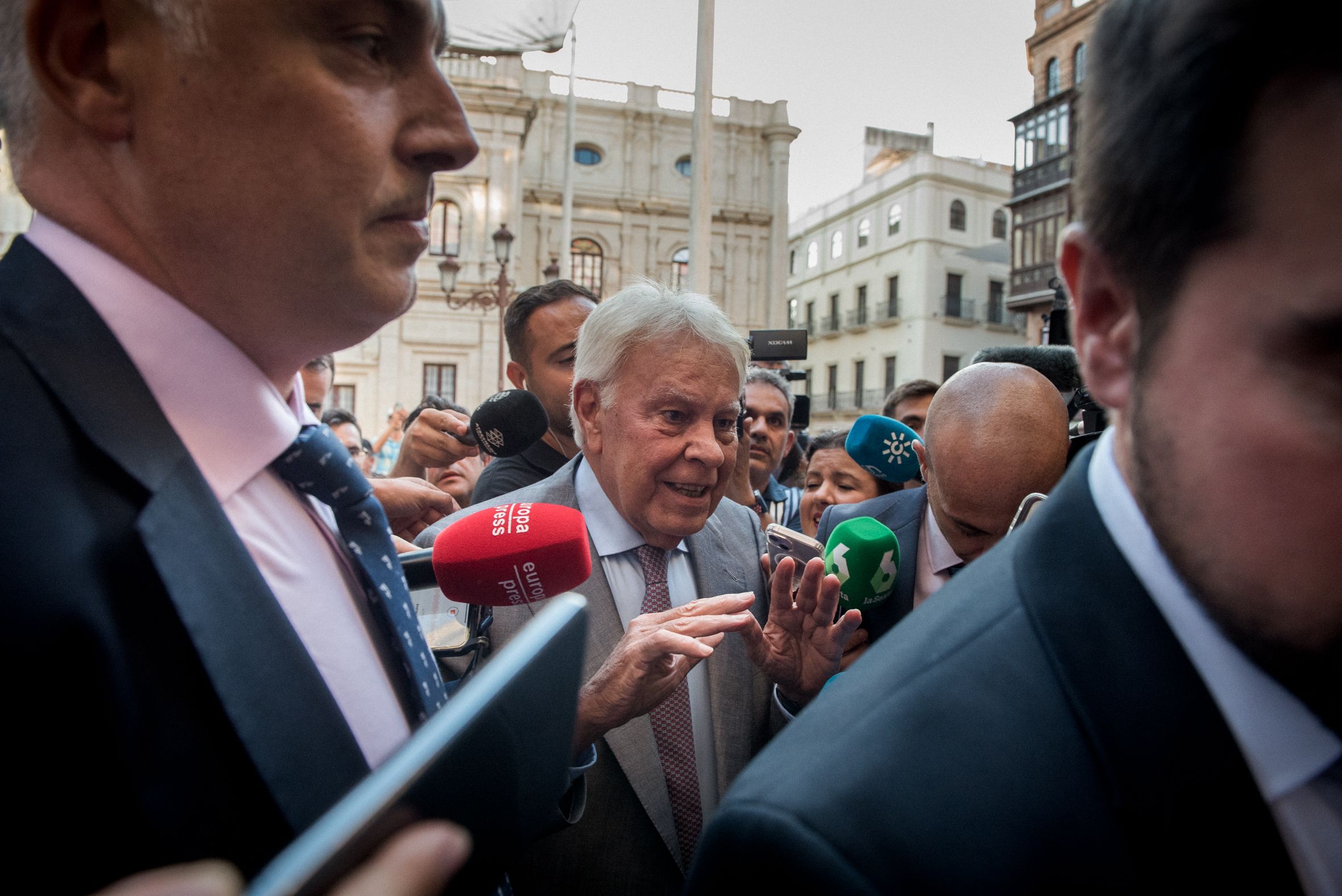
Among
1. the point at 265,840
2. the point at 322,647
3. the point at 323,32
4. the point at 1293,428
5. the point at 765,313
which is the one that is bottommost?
the point at 265,840

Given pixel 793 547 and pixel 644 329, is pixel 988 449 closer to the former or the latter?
pixel 793 547

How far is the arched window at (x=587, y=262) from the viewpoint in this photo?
106 feet

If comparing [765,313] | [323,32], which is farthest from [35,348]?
[765,313]

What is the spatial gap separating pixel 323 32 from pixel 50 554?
63cm

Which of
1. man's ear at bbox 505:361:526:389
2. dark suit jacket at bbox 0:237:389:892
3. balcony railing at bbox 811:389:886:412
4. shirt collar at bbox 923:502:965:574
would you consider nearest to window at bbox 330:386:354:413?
balcony railing at bbox 811:389:886:412

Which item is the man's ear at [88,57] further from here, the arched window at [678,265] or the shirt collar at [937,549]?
the arched window at [678,265]

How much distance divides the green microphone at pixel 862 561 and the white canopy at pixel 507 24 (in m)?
1.54

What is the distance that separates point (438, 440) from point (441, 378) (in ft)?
81.7

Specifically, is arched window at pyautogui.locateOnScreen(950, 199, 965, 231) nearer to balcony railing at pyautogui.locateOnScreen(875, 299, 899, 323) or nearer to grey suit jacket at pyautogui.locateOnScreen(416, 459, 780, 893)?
balcony railing at pyautogui.locateOnScreen(875, 299, 899, 323)

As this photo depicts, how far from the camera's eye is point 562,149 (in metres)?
32.9

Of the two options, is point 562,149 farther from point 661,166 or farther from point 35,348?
point 35,348

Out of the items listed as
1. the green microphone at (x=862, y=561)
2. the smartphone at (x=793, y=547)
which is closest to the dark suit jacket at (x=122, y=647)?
the smartphone at (x=793, y=547)

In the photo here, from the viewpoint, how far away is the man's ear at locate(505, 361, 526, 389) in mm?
3820

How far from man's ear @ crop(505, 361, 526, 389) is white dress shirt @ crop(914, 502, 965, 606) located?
1.97m
